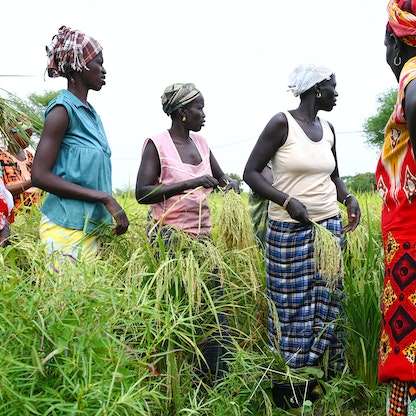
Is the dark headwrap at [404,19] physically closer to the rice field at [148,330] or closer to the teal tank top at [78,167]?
the rice field at [148,330]

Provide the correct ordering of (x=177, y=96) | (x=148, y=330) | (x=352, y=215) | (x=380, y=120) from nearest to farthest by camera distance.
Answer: (x=148, y=330)
(x=177, y=96)
(x=352, y=215)
(x=380, y=120)

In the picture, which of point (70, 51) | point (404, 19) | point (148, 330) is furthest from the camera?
point (70, 51)

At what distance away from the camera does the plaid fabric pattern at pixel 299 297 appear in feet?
9.14

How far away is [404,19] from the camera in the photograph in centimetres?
165

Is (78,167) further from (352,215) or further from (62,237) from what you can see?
(352,215)

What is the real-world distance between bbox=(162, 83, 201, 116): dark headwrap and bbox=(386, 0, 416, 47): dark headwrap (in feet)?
4.60

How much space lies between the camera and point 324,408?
9.17ft

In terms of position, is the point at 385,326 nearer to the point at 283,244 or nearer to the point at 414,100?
the point at 414,100

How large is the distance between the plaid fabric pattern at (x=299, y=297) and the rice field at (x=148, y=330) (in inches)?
3.5

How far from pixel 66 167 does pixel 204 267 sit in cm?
75

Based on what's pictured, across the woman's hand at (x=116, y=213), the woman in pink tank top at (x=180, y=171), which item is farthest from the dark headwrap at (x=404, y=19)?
the woman's hand at (x=116, y=213)

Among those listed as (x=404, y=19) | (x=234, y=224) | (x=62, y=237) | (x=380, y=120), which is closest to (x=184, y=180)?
(x=234, y=224)

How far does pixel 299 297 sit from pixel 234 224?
50 centimetres

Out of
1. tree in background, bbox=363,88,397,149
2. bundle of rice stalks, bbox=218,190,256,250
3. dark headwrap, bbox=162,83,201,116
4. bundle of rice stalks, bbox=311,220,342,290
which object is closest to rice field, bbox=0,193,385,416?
bundle of rice stalks, bbox=218,190,256,250
